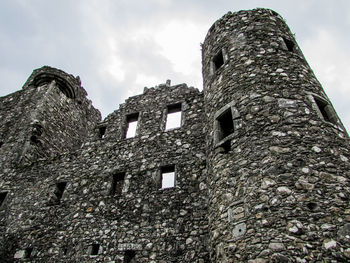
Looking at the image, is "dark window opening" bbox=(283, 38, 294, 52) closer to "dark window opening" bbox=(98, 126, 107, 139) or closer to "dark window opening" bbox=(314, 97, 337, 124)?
"dark window opening" bbox=(314, 97, 337, 124)

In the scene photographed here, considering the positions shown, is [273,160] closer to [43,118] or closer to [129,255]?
[129,255]

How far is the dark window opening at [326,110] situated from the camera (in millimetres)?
6684

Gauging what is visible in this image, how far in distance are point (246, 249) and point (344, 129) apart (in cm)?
380

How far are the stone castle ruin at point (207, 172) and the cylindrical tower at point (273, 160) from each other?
23 mm

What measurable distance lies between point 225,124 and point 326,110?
2.45m

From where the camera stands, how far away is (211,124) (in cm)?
775

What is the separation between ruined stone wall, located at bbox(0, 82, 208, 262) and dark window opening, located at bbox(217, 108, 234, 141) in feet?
4.89

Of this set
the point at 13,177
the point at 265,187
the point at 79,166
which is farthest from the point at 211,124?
the point at 13,177

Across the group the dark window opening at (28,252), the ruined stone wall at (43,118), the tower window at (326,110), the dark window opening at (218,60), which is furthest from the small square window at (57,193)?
the tower window at (326,110)

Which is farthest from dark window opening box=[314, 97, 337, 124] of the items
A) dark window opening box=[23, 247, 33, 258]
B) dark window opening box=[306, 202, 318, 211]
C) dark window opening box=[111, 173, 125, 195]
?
dark window opening box=[23, 247, 33, 258]

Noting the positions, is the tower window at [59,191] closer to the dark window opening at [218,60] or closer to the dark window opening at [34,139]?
the dark window opening at [34,139]

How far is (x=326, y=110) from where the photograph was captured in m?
6.88

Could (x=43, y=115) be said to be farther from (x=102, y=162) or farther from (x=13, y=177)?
(x=102, y=162)

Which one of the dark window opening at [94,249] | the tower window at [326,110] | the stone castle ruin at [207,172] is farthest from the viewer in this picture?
the dark window opening at [94,249]
